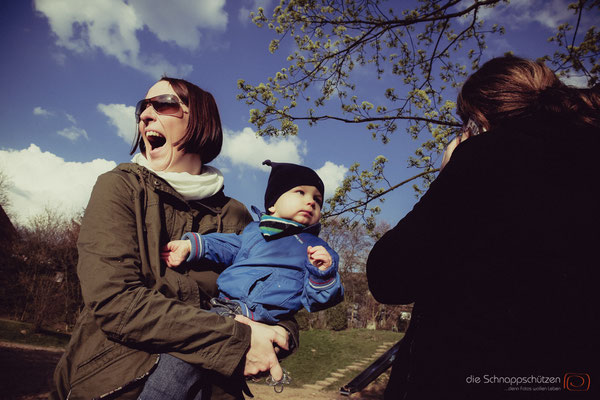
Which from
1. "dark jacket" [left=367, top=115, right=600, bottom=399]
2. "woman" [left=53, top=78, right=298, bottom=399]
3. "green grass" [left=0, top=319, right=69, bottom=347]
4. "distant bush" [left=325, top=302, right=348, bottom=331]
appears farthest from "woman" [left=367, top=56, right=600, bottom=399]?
"distant bush" [left=325, top=302, right=348, bottom=331]

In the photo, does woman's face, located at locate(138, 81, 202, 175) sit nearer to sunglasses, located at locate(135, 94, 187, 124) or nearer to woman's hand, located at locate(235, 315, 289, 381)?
sunglasses, located at locate(135, 94, 187, 124)

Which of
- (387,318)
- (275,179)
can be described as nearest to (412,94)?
(275,179)

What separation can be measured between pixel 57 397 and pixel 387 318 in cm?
2567

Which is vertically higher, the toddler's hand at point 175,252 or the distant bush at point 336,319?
the toddler's hand at point 175,252

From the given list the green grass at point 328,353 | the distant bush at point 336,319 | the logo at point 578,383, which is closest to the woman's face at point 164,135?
the logo at point 578,383

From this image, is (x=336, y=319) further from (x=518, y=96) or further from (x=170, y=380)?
(x=518, y=96)

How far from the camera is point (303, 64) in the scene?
19.5ft

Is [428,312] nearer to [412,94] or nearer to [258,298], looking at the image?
[258,298]

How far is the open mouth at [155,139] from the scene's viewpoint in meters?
1.85

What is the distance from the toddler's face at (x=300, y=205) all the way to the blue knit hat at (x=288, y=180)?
0.11ft

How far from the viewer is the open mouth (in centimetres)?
185

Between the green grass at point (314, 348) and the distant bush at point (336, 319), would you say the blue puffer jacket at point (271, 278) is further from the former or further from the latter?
the distant bush at point (336, 319)

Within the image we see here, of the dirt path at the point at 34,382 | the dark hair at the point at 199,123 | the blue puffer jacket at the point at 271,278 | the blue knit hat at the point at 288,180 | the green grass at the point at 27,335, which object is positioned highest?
the dark hair at the point at 199,123

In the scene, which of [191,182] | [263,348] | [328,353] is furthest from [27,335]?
[263,348]
